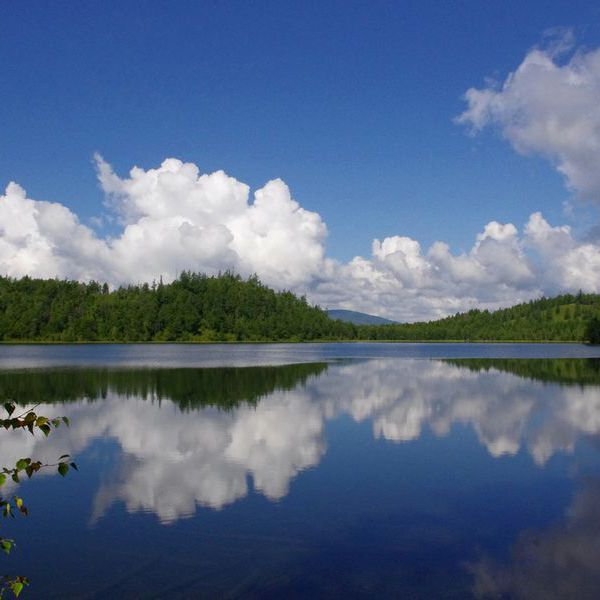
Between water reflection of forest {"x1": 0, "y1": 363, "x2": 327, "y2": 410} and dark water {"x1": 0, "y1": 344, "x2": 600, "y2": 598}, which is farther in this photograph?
water reflection of forest {"x1": 0, "y1": 363, "x2": 327, "y2": 410}

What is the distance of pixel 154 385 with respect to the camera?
168 ft

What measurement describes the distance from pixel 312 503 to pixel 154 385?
3624 cm

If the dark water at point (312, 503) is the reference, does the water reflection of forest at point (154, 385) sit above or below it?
above

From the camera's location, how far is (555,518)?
16359 mm

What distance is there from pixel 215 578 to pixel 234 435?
1529cm

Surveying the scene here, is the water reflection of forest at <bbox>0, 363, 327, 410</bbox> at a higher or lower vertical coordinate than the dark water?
higher

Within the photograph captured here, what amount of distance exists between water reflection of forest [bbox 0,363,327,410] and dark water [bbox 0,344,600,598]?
12.1 feet

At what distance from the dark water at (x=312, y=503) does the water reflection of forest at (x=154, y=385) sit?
3677mm

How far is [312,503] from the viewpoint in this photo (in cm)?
1748

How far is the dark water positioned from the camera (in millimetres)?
12320

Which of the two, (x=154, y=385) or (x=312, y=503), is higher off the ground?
(x=154, y=385)

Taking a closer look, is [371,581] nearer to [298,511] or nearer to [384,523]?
[384,523]

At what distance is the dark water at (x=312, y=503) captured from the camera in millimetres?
12320

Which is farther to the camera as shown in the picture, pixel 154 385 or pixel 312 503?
pixel 154 385
